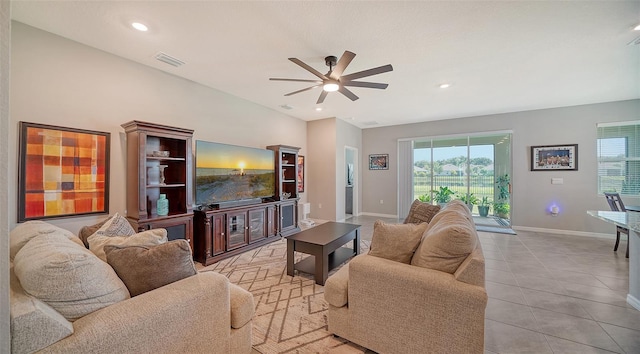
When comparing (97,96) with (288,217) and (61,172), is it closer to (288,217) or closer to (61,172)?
(61,172)

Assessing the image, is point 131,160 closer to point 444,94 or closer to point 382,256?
point 382,256

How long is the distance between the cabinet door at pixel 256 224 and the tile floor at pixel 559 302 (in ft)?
10.7

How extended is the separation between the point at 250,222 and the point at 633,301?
4529mm

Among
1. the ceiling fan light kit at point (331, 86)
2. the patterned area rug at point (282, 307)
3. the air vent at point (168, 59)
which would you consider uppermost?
the air vent at point (168, 59)

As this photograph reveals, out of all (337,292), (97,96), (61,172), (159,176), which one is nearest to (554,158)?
(337,292)

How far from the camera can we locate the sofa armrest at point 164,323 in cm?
95

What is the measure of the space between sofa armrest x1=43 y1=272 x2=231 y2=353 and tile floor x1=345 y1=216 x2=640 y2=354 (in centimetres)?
192

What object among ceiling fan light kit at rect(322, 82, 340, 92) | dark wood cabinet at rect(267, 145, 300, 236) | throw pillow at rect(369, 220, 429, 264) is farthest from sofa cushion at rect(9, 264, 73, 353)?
dark wood cabinet at rect(267, 145, 300, 236)

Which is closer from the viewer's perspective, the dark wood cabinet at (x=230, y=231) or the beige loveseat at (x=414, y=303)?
the beige loveseat at (x=414, y=303)

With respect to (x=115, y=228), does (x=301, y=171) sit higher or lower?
higher

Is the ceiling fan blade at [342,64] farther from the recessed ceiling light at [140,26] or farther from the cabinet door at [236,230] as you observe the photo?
the cabinet door at [236,230]

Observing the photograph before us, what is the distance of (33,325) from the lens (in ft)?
2.74

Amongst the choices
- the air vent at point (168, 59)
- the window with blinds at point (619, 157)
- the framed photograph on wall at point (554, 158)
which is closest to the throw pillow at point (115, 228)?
the air vent at point (168, 59)

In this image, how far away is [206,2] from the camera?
2.03m
